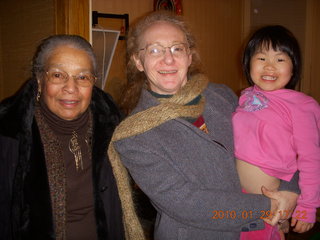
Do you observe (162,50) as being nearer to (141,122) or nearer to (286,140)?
(141,122)

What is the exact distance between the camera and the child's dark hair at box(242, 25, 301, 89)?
131 cm

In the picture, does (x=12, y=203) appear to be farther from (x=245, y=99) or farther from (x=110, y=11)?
(x=110, y=11)

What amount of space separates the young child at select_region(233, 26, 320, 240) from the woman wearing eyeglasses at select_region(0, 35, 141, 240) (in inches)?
25.5

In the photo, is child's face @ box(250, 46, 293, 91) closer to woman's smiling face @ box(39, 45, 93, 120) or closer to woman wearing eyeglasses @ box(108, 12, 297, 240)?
woman wearing eyeglasses @ box(108, 12, 297, 240)

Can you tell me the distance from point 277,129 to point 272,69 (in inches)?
11.9

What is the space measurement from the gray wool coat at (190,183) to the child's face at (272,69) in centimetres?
39

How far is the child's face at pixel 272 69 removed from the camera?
4.31 ft

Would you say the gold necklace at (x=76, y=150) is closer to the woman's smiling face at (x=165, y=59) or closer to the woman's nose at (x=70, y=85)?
the woman's nose at (x=70, y=85)

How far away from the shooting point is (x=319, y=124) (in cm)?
124

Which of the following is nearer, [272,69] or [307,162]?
[307,162]

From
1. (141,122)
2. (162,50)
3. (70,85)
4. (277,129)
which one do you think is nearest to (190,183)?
(141,122)

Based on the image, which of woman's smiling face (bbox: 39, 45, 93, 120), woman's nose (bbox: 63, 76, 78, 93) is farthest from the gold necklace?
woman's nose (bbox: 63, 76, 78, 93)

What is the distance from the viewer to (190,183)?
1.09 metres

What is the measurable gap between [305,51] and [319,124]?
458cm
